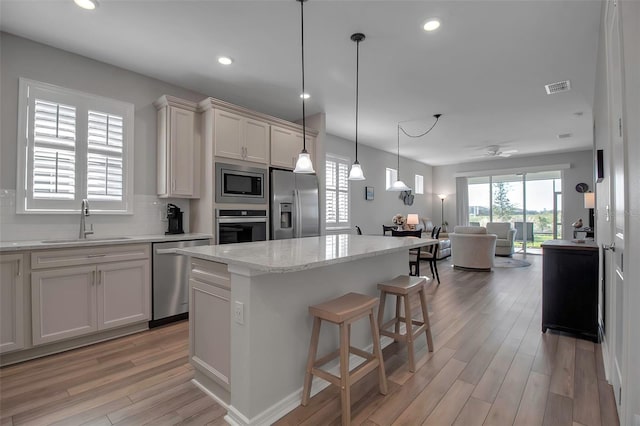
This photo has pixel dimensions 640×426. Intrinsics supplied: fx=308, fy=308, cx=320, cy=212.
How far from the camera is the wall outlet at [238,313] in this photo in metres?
1.69

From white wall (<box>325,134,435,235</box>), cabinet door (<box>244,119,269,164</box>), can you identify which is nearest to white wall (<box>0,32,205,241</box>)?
cabinet door (<box>244,119,269,164</box>)

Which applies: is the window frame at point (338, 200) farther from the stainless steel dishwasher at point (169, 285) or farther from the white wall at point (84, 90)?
the stainless steel dishwasher at point (169, 285)

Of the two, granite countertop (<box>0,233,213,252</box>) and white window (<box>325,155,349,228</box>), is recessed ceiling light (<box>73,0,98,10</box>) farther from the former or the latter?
white window (<box>325,155,349,228</box>)

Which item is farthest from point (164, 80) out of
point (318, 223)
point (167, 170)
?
point (318, 223)

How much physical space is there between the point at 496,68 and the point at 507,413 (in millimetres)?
3338

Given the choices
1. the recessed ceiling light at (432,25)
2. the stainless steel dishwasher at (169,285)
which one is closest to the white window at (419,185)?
the recessed ceiling light at (432,25)

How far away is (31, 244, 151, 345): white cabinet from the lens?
8.32ft

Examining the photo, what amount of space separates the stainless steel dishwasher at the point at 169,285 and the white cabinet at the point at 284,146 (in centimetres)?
162

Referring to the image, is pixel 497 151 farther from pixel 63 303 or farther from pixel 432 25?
pixel 63 303

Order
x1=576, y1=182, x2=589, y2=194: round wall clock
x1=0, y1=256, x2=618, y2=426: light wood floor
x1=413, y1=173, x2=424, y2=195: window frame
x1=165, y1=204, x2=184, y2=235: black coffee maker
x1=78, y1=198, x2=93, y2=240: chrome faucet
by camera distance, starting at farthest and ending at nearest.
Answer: x1=413, y1=173, x2=424, y2=195: window frame < x1=576, y1=182, x2=589, y2=194: round wall clock < x1=165, y1=204, x2=184, y2=235: black coffee maker < x1=78, y1=198, x2=93, y2=240: chrome faucet < x1=0, y1=256, x2=618, y2=426: light wood floor

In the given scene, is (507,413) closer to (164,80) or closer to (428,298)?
(428,298)

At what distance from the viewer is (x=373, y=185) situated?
7.42m

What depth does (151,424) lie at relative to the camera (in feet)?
5.66

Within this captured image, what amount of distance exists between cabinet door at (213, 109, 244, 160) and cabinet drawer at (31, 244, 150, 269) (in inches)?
54.4
